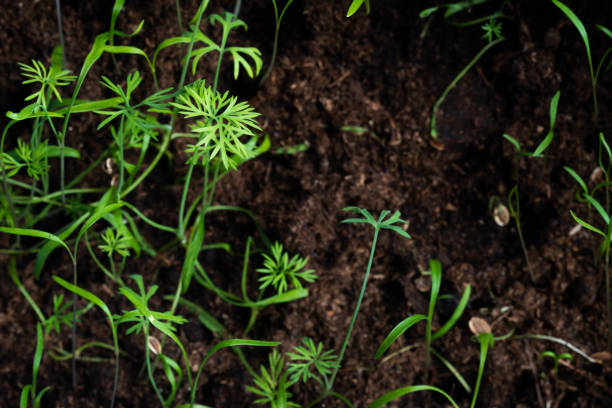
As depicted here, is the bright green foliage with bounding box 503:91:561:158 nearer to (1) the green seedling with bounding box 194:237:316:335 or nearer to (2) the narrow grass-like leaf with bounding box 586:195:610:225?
(2) the narrow grass-like leaf with bounding box 586:195:610:225

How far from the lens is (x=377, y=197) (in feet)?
5.07

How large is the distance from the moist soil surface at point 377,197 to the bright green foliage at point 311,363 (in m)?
0.05

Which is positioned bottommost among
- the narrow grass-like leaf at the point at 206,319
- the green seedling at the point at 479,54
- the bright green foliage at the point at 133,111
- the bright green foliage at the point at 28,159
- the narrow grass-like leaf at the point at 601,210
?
the narrow grass-like leaf at the point at 206,319

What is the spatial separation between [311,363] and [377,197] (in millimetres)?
508

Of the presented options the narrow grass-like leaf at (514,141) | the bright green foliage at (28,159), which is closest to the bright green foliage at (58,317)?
the bright green foliage at (28,159)

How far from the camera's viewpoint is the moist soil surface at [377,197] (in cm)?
146

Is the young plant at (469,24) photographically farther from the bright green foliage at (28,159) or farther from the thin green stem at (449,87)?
the bright green foliage at (28,159)

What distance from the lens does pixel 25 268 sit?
151 centimetres

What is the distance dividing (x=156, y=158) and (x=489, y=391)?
3.64 ft

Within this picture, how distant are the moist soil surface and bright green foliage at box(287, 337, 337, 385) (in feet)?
0.17

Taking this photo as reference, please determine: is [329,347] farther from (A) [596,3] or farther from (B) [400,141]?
(A) [596,3]

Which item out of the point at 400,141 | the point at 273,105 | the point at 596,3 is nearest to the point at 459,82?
the point at 400,141

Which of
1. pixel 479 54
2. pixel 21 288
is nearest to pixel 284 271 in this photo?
pixel 21 288

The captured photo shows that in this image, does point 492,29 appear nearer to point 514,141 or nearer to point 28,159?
point 514,141
